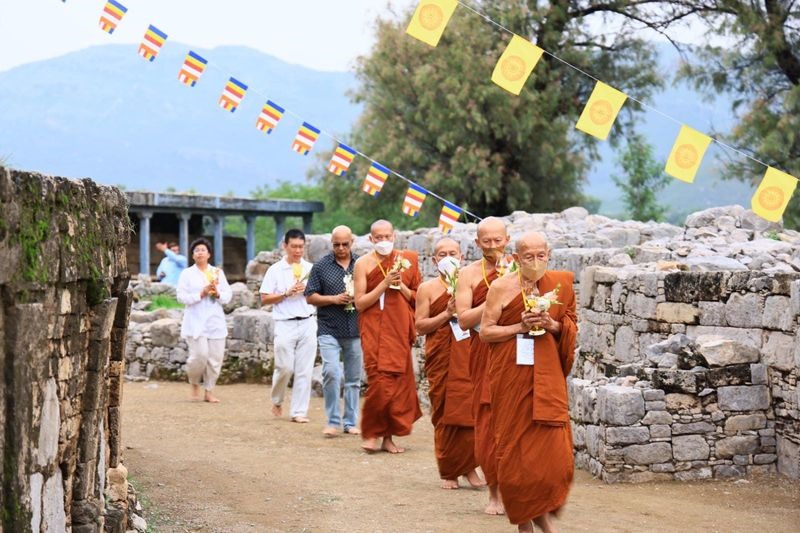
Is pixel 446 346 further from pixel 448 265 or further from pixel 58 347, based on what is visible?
pixel 58 347

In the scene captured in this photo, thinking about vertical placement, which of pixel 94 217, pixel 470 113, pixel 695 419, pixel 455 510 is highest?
pixel 470 113

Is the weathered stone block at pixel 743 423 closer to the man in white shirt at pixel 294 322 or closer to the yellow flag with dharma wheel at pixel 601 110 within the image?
the yellow flag with dharma wheel at pixel 601 110

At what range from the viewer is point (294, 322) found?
1205 centimetres

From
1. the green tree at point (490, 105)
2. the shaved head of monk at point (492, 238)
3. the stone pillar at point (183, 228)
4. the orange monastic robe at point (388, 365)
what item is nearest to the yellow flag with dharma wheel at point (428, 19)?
the orange monastic robe at point (388, 365)

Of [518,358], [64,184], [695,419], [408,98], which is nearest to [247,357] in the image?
[695,419]

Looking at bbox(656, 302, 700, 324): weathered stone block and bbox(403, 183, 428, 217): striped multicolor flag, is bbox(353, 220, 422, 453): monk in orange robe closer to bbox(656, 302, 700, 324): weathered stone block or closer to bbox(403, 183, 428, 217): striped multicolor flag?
bbox(656, 302, 700, 324): weathered stone block

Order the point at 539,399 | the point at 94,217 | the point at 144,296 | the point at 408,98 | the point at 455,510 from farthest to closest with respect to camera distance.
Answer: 1. the point at 408,98
2. the point at 144,296
3. the point at 455,510
4. the point at 539,399
5. the point at 94,217

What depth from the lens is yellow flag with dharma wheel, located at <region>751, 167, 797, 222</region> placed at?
1098cm

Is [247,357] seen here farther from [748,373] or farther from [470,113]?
[470,113]

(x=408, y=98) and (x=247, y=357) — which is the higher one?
(x=408, y=98)

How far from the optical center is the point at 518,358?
268 inches

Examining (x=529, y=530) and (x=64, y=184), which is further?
(x=529, y=530)

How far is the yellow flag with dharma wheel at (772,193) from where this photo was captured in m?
11.0

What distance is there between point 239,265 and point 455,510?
27.8m
